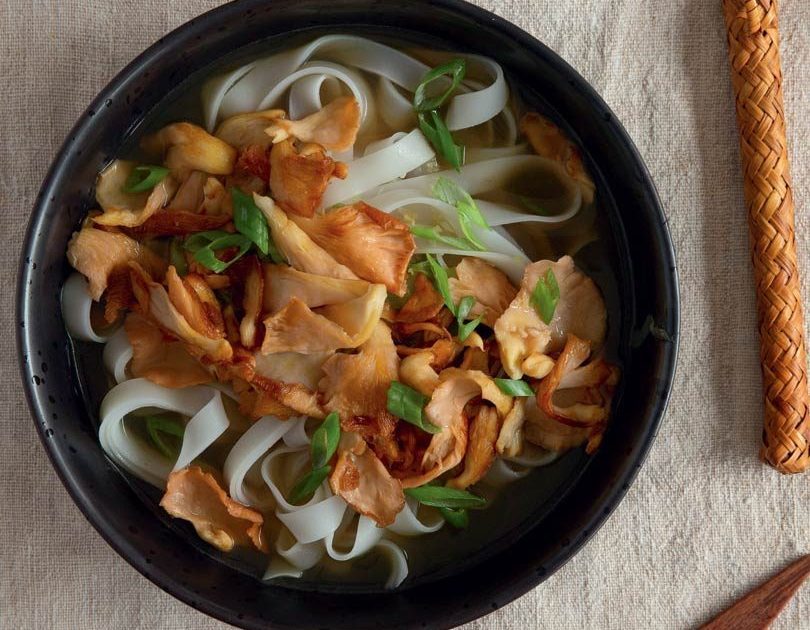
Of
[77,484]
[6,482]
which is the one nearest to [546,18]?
[77,484]

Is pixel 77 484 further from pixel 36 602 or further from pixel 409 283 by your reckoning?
pixel 409 283

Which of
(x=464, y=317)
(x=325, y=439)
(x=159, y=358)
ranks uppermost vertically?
(x=464, y=317)

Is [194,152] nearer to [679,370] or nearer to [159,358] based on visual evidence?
[159,358]

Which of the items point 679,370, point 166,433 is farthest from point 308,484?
point 679,370

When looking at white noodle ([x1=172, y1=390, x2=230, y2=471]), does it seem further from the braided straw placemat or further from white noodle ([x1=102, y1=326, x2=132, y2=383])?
the braided straw placemat

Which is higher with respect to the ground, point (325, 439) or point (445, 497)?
point (325, 439)

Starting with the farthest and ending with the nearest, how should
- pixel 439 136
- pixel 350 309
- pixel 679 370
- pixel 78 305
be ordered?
pixel 679 370
pixel 439 136
pixel 78 305
pixel 350 309

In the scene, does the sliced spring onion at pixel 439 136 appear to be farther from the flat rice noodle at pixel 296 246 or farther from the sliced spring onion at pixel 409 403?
the sliced spring onion at pixel 409 403
